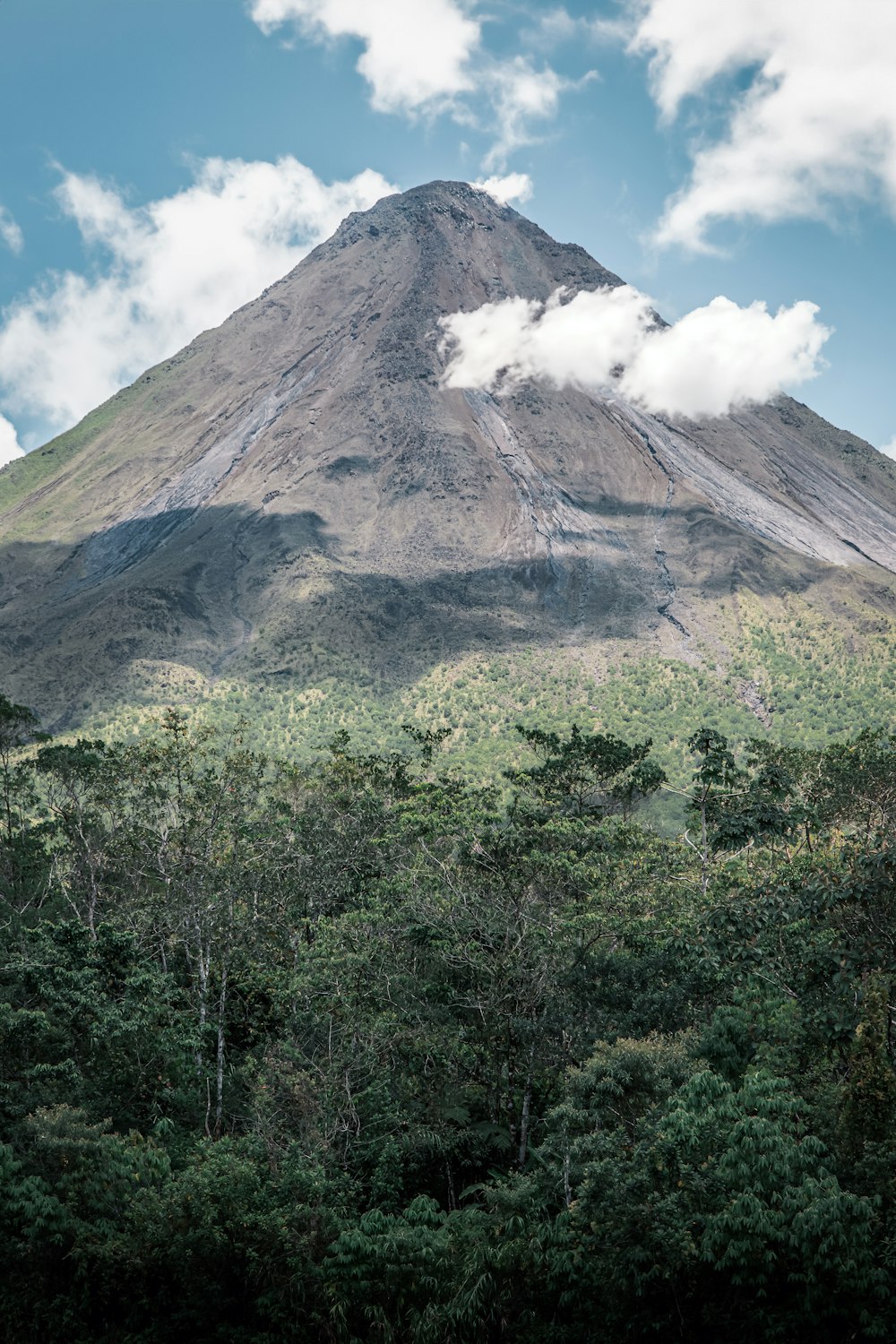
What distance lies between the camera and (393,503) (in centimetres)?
12281

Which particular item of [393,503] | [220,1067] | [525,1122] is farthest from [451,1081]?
[393,503]

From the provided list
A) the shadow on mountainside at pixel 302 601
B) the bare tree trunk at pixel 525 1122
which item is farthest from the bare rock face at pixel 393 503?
the bare tree trunk at pixel 525 1122

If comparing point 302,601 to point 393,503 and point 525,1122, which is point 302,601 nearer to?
point 393,503

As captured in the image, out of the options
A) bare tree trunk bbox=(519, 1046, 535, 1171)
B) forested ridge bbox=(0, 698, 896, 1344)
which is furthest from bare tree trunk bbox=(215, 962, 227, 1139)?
bare tree trunk bbox=(519, 1046, 535, 1171)

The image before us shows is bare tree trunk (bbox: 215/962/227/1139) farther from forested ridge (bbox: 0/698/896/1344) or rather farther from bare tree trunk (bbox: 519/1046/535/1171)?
bare tree trunk (bbox: 519/1046/535/1171)

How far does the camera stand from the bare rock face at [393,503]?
9862cm

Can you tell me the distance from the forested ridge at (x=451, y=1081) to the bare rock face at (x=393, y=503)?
63.8 meters

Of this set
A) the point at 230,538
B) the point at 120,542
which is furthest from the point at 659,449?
the point at 120,542

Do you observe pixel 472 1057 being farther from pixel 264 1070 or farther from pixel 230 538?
pixel 230 538

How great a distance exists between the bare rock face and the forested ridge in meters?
63.8

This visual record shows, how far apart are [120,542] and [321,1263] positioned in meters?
121

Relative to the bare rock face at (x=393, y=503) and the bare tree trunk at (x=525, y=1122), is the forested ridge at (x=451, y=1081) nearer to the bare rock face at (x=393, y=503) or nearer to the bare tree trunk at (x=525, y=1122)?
the bare tree trunk at (x=525, y=1122)

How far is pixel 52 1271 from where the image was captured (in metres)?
14.9

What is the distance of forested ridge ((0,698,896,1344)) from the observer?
38.7 feet
